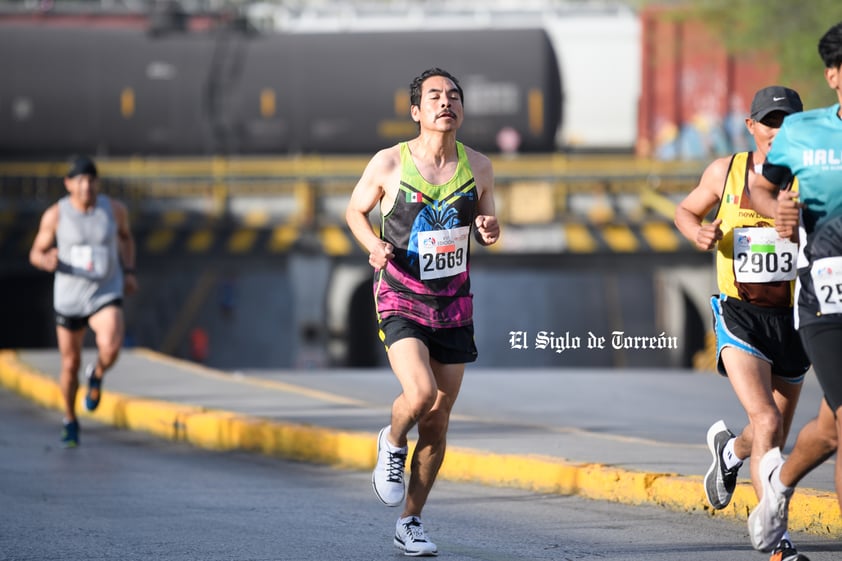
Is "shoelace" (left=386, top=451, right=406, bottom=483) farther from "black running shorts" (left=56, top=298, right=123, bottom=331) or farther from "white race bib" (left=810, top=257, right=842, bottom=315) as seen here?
"black running shorts" (left=56, top=298, right=123, bottom=331)

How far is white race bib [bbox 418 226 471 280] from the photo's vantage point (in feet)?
21.2

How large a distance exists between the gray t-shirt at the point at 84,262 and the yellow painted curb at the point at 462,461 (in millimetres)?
1194

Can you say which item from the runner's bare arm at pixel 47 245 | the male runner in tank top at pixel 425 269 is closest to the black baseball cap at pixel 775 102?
the male runner in tank top at pixel 425 269

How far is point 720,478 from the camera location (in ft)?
23.0

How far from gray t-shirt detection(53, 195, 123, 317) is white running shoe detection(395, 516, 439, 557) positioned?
499 cm

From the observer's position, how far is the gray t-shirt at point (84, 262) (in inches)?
432

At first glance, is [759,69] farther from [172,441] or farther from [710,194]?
[710,194]

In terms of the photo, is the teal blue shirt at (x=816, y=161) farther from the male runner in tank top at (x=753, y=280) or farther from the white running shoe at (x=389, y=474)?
the white running shoe at (x=389, y=474)

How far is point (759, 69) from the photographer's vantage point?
3409 cm

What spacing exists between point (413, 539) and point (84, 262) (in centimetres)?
520

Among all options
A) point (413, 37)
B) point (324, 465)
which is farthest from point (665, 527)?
point (413, 37)

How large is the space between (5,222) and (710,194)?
22.1 m

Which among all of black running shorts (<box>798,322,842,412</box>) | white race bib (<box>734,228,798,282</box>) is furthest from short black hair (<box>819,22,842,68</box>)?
white race bib (<box>734,228,798,282</box>)

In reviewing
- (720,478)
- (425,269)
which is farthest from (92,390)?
(720,478)
